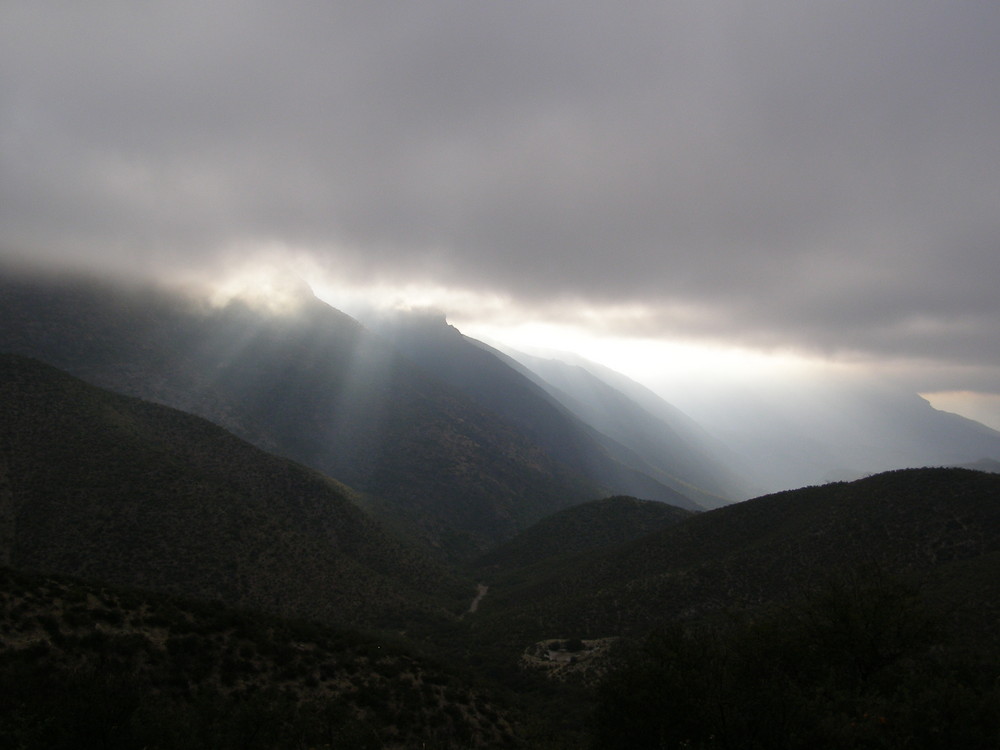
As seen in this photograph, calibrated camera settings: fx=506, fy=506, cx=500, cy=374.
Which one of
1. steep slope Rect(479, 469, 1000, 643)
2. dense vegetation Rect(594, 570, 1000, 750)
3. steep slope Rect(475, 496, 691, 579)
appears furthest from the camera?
steep slope Rect(475, 496, 691, 579)

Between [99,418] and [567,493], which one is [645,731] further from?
[567,493]

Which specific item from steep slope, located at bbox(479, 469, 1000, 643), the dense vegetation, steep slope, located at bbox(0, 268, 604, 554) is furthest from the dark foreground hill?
steep slope, located at bbox(0, 268, 604, 554)

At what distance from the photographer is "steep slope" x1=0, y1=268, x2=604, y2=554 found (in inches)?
3797

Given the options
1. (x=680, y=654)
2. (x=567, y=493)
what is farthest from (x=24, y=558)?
(x=567, y=493)

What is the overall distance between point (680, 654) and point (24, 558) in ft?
150

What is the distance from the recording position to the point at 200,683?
20234 millimetres

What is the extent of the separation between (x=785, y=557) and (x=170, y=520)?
5510cm

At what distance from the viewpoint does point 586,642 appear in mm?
41125

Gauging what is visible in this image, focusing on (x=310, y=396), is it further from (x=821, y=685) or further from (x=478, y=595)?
(x=821, y=685)

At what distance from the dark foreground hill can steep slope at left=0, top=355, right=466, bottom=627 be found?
62.4ft

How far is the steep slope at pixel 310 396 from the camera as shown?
9644cm

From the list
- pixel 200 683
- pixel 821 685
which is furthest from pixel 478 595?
pixel 821 685

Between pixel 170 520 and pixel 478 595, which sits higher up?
pixel 170 520

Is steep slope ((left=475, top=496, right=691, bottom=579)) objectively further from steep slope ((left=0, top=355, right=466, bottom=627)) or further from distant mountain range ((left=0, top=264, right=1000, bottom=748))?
steep slope ((left=0, top=355, right=466, bottom=627))
